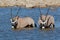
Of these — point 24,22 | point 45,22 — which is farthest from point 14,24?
point 45,22

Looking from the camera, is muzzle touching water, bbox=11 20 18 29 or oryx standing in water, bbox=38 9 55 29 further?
muzzle touching water, bbox=11 20 18 29

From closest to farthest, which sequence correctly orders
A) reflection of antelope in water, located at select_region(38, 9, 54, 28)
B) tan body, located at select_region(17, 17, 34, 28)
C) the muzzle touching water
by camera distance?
reflection of antelope in water, located at select_region(38, 9, 54, 28)
the muzzle touching water
tan body, located at select_region(17, 17, 34, 28)

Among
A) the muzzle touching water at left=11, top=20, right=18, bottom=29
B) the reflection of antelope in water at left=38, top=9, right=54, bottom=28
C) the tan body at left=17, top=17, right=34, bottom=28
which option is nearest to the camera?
the reflection of antelope in water at left=38, top=9, right=54, bottom=28

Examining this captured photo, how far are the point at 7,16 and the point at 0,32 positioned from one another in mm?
6585

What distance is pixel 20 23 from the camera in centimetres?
2000

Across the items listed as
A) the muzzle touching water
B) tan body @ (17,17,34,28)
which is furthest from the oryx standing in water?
the muzzle touching water

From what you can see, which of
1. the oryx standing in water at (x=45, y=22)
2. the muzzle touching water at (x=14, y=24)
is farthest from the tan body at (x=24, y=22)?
the oryx standing in water at (x=45, y=22)

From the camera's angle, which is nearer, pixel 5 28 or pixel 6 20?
pixel 5 28

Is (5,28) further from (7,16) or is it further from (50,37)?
(7,16)

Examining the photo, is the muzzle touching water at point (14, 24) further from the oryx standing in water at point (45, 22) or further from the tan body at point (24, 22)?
the oryx standing in water at point (45, 22)

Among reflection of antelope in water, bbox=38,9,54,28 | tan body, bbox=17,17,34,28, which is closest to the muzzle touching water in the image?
tan body, bbox=17,17,34,28

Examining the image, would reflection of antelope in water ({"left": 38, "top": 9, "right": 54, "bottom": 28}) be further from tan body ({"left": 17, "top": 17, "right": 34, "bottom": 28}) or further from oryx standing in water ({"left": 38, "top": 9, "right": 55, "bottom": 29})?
tan body ({"left": 17, "top": 17, "right": 34, "bottom": 28})

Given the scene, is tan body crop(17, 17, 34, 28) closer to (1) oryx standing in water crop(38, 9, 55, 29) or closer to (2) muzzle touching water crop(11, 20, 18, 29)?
(2) muzzle touching water crop(11, 20, 18, 29)

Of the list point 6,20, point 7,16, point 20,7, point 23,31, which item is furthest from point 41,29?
point 20,7
